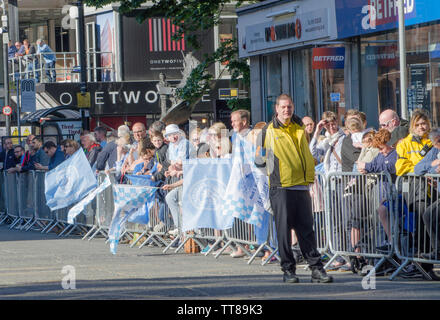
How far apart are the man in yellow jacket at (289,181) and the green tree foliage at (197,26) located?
1411 cm

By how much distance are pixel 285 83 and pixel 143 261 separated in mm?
12265

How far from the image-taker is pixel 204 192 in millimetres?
12922

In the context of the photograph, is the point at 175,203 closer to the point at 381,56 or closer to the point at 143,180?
the point at 143,180

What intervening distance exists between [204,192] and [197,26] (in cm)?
1207

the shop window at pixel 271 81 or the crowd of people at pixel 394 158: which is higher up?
the shop window at pixel 271 81

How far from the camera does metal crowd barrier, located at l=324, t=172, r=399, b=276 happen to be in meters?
10.8

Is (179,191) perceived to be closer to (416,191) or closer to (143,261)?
(143,261)

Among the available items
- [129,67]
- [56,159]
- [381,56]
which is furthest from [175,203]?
[129,67]

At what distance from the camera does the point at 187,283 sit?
402 inches

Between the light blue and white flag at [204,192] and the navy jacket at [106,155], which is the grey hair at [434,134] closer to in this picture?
the light blue and white flag at [204,192]

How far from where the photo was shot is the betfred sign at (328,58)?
21.0 metres

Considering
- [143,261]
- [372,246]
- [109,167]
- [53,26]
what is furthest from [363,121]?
[53,26]

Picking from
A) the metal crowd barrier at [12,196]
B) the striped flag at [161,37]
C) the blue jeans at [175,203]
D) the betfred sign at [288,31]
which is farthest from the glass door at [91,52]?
the blue jeans at [175,203]

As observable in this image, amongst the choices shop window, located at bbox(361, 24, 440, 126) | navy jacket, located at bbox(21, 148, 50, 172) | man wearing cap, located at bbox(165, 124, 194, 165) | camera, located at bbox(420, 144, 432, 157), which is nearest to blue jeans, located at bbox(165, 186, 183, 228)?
man wearing cap, located at bbox(165, 124, 194, 165)
